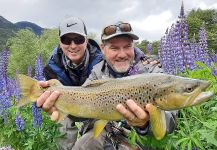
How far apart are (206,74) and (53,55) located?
98.1 inches

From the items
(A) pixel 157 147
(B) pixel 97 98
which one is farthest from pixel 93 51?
(B) pixel 97 98

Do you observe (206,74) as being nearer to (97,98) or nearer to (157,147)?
(157,147)

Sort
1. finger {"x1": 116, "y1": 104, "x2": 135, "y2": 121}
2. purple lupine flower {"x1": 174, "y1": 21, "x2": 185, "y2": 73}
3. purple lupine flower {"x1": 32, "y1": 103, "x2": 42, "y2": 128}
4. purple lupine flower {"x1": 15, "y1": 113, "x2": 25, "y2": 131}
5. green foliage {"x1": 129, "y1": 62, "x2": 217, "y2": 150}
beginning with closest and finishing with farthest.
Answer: finger {"x1": 116, "y1": 104, "x2": 135, "y2": 121}, green foliage {"x1": 129, "y1": 62, "x2": 217, "y2": 150}, purple lupine flower {"x1": 174, "y1": 21, "x2": 185, "y2": 73}, purple lupine flower {"x1": 32, "y1": 103, "x2": 42, "y2": 128}, purple lupine flower {"x1": 15, "y1": 113, "x2": 25, "y2": 131}

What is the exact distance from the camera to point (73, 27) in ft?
20.9

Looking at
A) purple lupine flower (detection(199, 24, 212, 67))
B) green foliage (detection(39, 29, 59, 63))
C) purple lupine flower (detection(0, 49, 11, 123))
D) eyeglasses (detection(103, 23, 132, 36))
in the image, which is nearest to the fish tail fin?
eyeglasses (detection(103, 23, 132, 36))

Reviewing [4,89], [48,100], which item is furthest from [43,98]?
[4,89]

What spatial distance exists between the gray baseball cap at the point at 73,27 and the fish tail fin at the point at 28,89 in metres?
2.28

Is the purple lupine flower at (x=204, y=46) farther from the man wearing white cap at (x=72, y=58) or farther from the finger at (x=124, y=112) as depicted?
the finger at (x=124, y=112)

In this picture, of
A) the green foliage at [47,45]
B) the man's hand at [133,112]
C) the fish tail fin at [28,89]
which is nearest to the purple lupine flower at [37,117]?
the fish tail fin at [28,89]

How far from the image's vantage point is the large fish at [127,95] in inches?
133

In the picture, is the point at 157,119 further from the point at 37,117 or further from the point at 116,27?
the point at 37,117

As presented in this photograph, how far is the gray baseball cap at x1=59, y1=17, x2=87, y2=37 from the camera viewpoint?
251 inches

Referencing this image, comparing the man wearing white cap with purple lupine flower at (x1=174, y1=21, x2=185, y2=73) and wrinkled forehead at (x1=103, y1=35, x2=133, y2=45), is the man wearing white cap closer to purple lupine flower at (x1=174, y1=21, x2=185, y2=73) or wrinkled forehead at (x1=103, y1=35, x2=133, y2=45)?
purple lupine flower at (x1=174, y1=21, x2=185, y2=73)

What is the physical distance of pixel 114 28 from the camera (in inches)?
188
